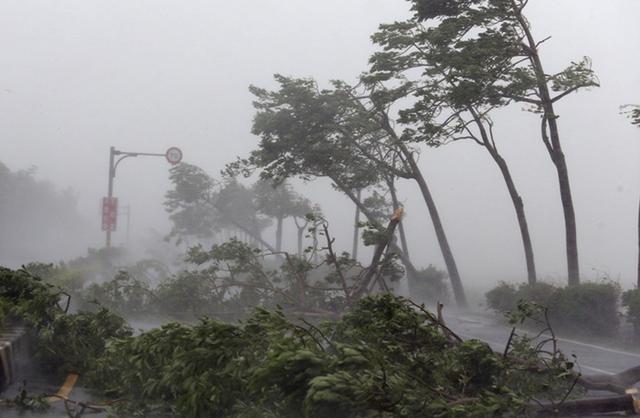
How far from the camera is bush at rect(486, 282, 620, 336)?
12672 millimetres

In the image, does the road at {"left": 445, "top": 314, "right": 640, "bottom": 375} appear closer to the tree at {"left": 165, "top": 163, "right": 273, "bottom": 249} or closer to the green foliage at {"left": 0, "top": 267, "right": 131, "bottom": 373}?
the green foliage at {"left": 0, "top": 267, "right": 131, "bottom": 373}

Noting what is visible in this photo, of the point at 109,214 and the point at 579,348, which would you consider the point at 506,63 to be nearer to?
the point at 579,348

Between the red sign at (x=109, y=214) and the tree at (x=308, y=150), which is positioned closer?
the tree at (x=308, y=150)

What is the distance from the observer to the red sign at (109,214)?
2484cm

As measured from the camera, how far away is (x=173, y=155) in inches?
799

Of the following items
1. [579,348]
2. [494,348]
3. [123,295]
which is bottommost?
[579,348]

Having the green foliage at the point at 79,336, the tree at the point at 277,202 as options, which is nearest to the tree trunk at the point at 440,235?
the tree at the point at 277,202

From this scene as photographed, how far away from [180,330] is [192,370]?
384 millimetres

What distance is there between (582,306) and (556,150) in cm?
419

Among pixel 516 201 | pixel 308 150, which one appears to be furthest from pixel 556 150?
pixel 308 150

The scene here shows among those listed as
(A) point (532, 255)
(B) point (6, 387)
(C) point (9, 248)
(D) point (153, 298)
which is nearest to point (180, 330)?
(B) point (6, 387)

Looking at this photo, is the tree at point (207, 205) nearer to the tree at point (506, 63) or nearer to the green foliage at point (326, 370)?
the tree at point (506, 63)

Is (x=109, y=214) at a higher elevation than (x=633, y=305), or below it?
higher

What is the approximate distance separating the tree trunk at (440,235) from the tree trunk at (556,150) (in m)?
2.26
